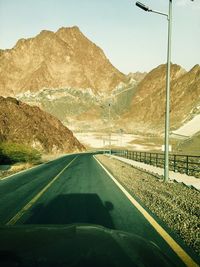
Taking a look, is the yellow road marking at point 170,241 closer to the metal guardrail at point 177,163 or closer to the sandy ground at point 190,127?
the metal guardrail at point 177,163

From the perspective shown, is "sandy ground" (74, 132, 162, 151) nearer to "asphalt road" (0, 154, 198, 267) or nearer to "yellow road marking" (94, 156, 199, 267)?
"asphalt road" (0, 154, 198, 267)

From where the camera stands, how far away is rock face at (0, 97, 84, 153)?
277ft

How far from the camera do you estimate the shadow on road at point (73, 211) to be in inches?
359

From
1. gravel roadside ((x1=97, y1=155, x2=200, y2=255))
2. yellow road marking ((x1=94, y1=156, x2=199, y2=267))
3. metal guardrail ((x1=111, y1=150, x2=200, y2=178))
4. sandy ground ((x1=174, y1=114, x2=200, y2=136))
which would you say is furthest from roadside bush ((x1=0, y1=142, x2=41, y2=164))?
sandy ground ((x1=174, y1=114, x2=200, y2=136))

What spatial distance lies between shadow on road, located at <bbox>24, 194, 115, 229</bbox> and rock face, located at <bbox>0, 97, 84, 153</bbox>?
217 ft

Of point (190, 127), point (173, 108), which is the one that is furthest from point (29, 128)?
point (173, 108)

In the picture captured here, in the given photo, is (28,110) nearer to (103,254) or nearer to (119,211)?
(119,211)

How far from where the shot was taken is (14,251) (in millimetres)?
3922

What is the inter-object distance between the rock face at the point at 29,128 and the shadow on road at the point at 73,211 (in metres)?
66.2

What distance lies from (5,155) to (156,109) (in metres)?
152

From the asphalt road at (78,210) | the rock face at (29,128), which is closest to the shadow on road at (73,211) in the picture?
the asphalt road at (78,210)

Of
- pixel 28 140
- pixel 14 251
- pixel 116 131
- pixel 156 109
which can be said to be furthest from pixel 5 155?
pixel 156 109

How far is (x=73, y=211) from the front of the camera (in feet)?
34.4

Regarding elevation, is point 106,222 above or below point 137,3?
below
